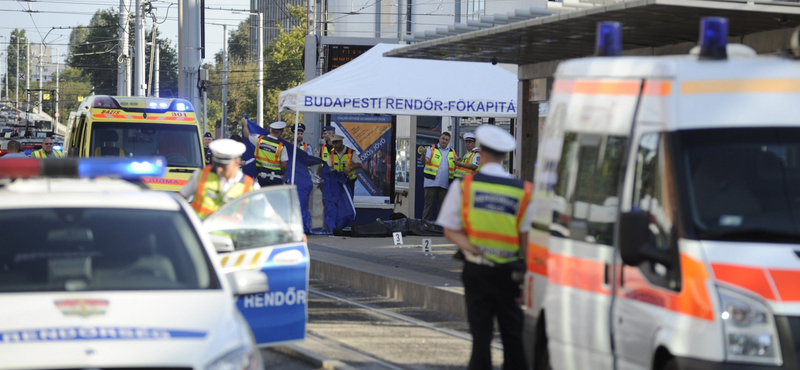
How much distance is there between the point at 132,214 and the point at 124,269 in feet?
1.25

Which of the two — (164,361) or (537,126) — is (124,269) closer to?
(164,361)

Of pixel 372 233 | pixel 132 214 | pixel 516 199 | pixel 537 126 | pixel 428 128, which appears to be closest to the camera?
pixel 132 214

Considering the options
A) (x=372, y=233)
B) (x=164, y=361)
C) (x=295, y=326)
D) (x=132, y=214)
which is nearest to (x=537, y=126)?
(x=372, y=233)

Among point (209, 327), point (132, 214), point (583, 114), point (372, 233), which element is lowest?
point (372, 233)

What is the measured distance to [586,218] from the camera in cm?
662

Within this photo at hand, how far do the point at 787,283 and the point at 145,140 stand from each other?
1327cm

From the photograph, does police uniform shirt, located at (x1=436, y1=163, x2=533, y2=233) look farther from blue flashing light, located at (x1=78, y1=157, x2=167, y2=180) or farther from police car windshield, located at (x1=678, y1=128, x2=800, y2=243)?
blue flashing light, located at (x1=78, y1=157, x2=167, y2=180)

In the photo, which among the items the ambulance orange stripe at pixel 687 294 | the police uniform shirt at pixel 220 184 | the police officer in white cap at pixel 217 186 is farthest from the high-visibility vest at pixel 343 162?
the ambulance orange stripe at pixel 687 294

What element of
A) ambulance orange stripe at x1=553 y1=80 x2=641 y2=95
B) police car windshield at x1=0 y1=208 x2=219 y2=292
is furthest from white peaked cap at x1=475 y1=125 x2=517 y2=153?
police car windshield at x1=0 y1=208 x2=219 y2=292

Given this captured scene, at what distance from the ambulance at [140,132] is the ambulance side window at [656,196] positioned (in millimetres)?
11760

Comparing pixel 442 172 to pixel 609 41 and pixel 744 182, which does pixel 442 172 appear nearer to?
pixel 609 41

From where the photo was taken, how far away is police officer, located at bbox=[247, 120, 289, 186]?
18.5 metres

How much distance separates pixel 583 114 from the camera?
22.6 ft

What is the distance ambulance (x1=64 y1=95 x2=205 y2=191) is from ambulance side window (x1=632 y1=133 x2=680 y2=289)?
1176cm
